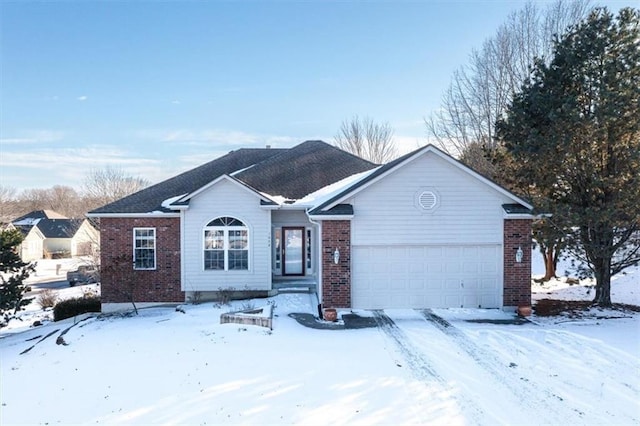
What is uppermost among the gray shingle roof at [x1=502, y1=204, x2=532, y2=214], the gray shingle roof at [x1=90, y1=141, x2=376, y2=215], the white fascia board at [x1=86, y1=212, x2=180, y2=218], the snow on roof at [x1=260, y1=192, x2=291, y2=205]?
the gray shingle roof at [x1=90, y1=141, x2=376, y2=215]

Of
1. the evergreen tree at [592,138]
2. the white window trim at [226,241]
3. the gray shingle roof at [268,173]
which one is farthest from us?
the gray shingle roof at [268,173]

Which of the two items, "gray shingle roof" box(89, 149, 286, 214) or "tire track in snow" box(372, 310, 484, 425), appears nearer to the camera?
"tire track in snow" box(372, 310, 484, 425)

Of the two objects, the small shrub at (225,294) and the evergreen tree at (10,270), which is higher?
the evergreen tree at (10,270)

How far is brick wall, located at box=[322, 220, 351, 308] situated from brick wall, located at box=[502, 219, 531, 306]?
4.93 metres

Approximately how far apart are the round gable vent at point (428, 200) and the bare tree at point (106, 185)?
32.5 meters

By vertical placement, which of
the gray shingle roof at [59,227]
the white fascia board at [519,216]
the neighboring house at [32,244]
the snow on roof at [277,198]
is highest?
the snow on roof at [277,198]

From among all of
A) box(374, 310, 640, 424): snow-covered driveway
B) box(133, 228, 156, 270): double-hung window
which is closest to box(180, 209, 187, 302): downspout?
box(133, 228, 156, 270): double-hung window

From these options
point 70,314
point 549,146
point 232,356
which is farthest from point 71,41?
point 549,146

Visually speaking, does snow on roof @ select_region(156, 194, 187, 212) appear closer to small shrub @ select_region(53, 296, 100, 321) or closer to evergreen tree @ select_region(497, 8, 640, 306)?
small shrub @ select_region(53, 296, 100, 321)

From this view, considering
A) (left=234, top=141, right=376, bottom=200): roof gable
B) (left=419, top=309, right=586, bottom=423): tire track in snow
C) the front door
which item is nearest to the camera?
(left=419, top=309, right=586, bottom=423): tire track in snow

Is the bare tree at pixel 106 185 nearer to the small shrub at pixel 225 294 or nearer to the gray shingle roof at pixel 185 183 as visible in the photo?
the gray shingle roof at pixel 185 183

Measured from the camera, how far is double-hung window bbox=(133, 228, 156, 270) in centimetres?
1434

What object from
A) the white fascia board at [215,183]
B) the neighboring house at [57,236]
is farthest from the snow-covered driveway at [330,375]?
the neighboring house at [57,236]

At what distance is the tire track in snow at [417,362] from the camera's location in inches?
226
